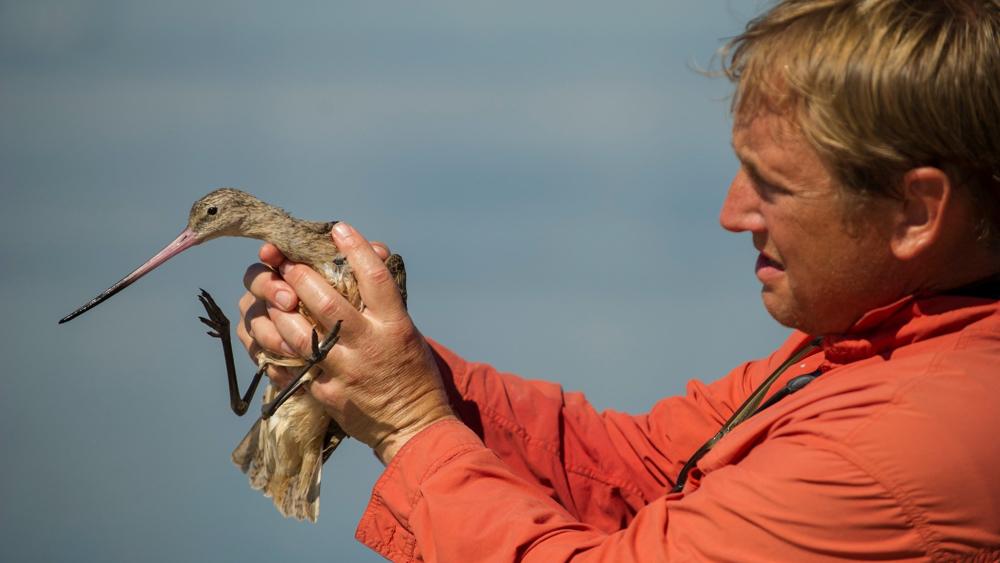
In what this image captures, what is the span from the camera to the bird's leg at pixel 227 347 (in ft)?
10.9

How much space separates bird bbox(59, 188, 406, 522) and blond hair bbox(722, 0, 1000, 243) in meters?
Answer: 1.34

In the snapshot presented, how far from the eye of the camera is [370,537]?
2.48 m

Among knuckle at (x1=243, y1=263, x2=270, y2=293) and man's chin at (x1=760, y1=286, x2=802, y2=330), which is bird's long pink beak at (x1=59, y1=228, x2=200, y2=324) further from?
man's chin at (x1=760, y1=286, x2=802, y2=330)

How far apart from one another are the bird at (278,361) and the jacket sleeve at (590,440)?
1.27ft

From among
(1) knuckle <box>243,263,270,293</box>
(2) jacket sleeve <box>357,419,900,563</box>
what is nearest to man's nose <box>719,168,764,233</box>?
(2) jacket sleeve <box>357,419,900,563</box>

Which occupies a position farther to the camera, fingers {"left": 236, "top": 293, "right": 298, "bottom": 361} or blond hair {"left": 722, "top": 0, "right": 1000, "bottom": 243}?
fingers {"left": 236, "top": 293, "right": 298, "bottom": 361}

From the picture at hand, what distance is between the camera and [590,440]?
3072 millimetres

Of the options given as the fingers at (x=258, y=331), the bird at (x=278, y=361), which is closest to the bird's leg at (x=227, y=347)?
the bird at (x=278, y=361)

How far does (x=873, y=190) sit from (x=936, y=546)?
1.96 feet

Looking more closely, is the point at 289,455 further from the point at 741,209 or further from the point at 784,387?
the point at 741,209

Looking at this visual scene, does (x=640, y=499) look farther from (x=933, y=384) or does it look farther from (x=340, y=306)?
(x=933, y=384)

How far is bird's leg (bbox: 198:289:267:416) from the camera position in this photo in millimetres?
3312

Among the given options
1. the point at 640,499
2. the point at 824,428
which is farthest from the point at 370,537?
the point at 824,428

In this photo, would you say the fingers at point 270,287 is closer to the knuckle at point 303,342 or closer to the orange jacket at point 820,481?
the knuckle at point 303,342
